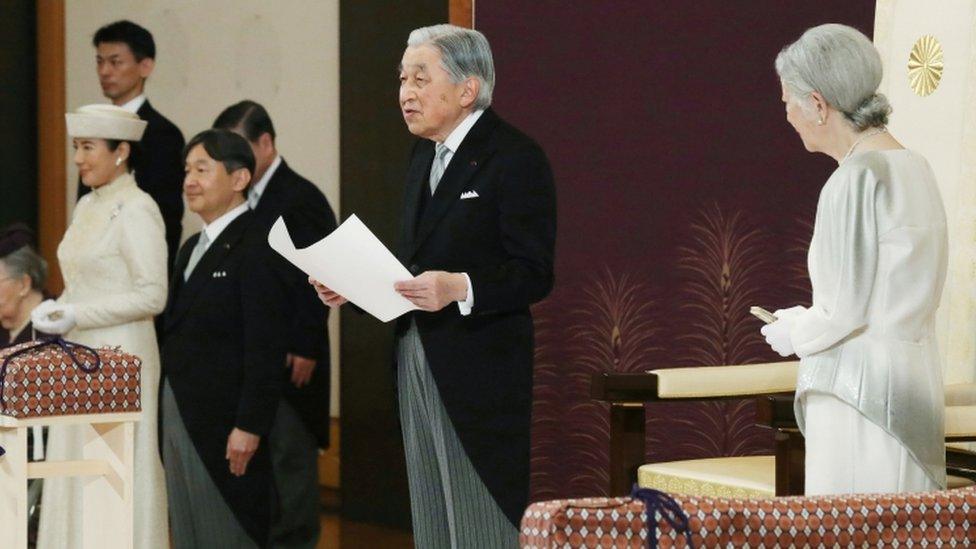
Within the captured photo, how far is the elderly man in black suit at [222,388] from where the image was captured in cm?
411

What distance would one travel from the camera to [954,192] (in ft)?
10.9

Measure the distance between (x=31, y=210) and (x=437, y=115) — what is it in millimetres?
4188

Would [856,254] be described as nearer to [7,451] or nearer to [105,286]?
[7,451]

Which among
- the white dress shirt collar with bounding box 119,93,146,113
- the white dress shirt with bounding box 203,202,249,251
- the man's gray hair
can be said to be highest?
the white dress shirt collar with bounding box 119,93,146,113

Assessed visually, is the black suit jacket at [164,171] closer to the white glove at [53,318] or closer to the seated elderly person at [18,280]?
the seated elderly person at [18,280]

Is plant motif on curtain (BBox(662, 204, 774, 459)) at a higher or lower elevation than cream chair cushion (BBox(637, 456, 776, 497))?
higher

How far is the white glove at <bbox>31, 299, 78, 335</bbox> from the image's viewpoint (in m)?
4.34

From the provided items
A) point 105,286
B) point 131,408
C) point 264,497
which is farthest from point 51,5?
point 131,408

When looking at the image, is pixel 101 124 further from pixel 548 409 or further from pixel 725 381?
pixel 725 381

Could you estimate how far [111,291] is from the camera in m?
4.49

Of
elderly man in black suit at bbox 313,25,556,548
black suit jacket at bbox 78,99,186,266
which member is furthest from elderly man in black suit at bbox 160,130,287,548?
elderly man in black suit at bbox 313,25,556,548

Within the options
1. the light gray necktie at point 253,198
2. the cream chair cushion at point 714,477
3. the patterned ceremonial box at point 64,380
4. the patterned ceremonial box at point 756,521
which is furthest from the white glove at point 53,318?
the patterned ceremonial box at point 756,521

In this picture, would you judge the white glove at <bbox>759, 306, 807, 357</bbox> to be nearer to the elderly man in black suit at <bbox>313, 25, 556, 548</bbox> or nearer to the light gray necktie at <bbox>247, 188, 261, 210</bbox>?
the elderly man in black suit at <bbox>313, 25, 556, 548</bbox>

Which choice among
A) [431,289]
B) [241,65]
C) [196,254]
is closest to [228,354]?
[196,254]
